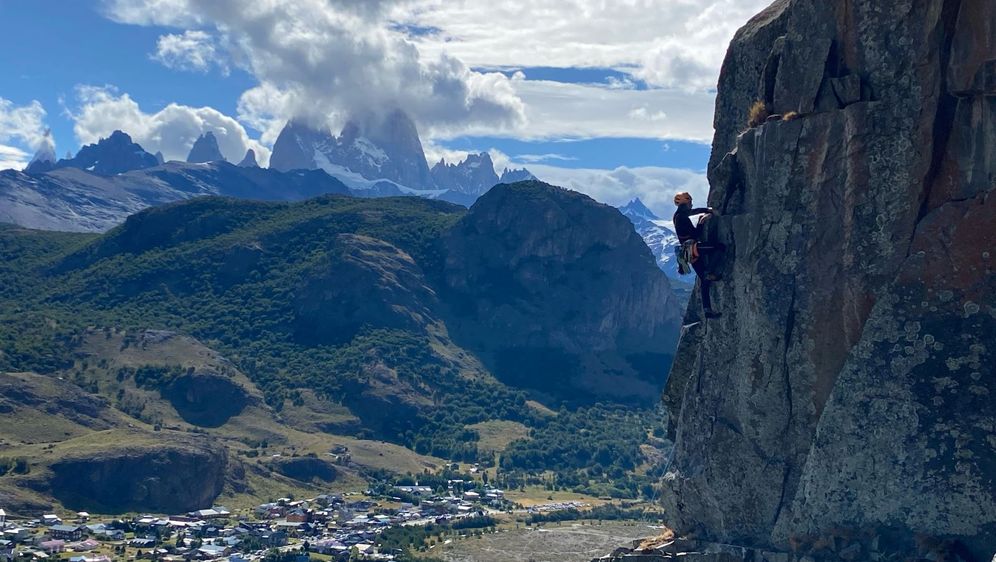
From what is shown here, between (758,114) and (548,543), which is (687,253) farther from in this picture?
(548,543)

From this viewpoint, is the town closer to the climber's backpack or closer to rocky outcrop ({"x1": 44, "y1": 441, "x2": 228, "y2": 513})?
rocky outcrop ({"x1": 44, "y1": 441, "x2": 228, "y2": 513})

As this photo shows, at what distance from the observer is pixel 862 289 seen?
1007 inches

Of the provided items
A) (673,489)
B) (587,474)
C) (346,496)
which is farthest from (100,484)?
(673,489)

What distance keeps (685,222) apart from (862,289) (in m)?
5.34

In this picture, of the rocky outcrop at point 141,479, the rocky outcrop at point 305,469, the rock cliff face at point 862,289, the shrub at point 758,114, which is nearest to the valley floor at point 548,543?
the rocky outcrop at point 305,469

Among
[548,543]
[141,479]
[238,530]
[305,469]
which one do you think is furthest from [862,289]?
[305,469]

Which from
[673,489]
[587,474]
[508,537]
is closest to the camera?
[673,489]

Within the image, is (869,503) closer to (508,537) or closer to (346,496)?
(508,537)

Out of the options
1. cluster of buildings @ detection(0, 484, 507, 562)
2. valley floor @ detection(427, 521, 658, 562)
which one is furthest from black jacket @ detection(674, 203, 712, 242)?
cluster of buildings @ detection(0, 484, 507, 562)

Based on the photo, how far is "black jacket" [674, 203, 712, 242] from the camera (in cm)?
2955

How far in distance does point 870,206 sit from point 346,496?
143 m

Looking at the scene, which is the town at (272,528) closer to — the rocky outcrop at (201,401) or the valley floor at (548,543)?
the valley floor at (548,543)

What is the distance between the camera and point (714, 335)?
2934cm

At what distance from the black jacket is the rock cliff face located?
725mm
